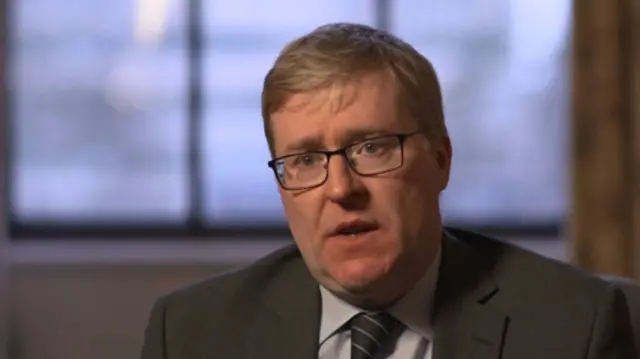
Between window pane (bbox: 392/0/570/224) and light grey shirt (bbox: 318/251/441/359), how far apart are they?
1613 millimetres

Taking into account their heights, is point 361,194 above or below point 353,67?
below

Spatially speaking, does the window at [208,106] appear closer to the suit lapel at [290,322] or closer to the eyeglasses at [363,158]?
the suit lapel at [290,322]

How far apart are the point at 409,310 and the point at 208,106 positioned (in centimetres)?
175

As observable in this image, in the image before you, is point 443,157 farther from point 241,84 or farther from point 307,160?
point 241,84

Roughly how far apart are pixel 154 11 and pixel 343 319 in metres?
1.83

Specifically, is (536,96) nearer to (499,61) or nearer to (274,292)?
(499,61)

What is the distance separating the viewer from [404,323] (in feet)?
4.43

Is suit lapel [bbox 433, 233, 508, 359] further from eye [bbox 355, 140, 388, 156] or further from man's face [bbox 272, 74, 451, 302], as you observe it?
eye [bbox 355, 140, 388, 156]

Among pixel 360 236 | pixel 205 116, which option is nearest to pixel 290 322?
pixel 360 236

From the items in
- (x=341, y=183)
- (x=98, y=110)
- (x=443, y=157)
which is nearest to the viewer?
(x=341, y=183)

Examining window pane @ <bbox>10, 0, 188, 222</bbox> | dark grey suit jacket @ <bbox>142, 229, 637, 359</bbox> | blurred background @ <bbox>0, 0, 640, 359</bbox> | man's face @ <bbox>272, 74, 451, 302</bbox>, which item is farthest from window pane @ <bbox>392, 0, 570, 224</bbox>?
man's face @ <bbox>272, 74, 451, 302</bbox>

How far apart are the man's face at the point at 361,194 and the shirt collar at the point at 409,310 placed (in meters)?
0.08

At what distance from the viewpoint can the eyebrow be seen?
1244 mm

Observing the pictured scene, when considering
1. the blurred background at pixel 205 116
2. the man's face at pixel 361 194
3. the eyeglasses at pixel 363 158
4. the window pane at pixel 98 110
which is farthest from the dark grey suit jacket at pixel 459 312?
the window pane at pixel 98 110
